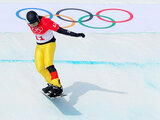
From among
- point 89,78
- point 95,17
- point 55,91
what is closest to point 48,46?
point 55,91

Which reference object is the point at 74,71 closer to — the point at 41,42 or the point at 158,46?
the point at 41,42

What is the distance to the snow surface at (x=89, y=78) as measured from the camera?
6.23 meters

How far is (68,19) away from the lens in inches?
424

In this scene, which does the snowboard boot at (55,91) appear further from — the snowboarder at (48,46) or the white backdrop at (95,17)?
the white backdrop at (95,17)

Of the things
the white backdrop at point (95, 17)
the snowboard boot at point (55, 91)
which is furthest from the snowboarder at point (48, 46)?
the white backdrop at point (95, 17)

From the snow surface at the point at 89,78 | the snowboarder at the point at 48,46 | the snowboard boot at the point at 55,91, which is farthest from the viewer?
the snow surface at the point at 89,78

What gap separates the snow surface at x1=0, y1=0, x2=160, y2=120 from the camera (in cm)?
623

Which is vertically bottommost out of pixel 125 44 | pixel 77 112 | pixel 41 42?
pixel 77 112

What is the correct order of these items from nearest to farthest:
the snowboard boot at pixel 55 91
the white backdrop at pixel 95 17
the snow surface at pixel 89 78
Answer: the snowboard boot at pixel 55 91 < the snow surface at pixel 89 78 < the white backdrop at pixel 95 17

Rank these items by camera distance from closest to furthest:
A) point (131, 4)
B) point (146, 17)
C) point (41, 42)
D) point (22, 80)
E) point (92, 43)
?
1. point (41, 42)
2. point (22, 80)
3. point (92, 43)
4. point (146, 17)
5. point (131, 4)

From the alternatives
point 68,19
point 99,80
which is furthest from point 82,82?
point 68,19

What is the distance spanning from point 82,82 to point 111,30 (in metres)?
3.57

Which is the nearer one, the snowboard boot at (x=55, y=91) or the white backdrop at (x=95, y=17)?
the snowboard boot at (x=55, y=91)

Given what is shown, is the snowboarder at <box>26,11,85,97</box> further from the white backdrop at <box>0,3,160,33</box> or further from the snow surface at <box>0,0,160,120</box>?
the white backdrop at <box>0,3,160,33</box>
